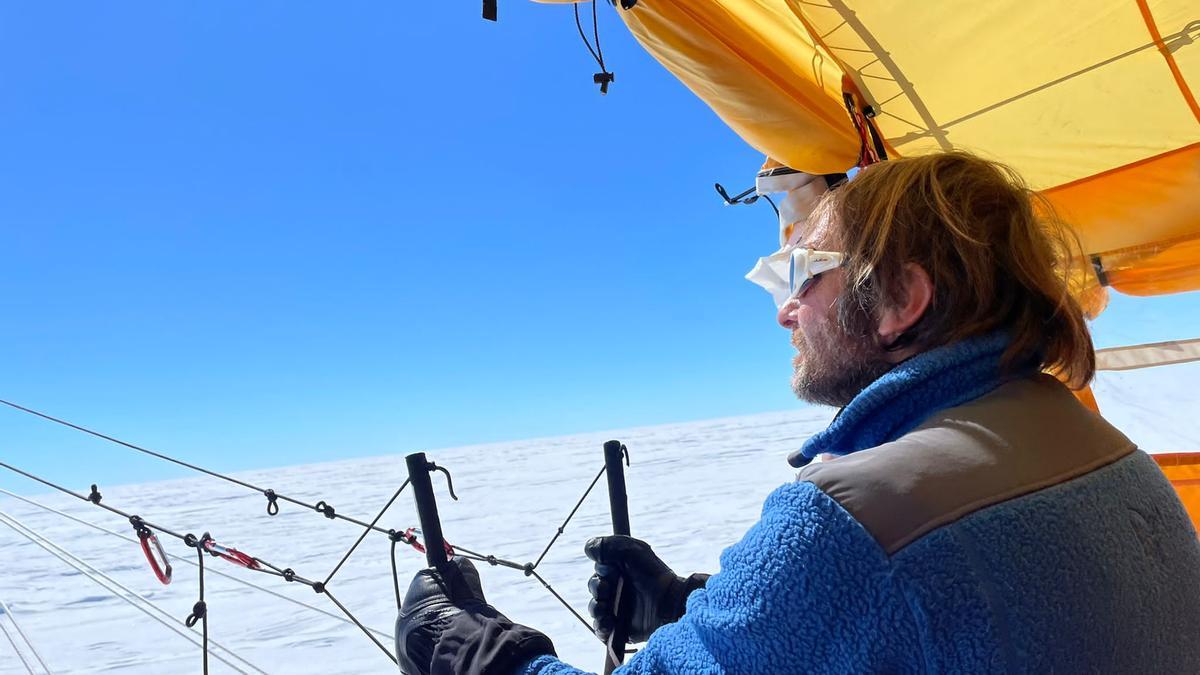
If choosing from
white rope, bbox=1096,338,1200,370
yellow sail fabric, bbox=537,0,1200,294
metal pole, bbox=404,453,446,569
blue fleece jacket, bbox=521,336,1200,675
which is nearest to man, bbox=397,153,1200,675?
blue fleece jacket, bbox=521,336,1200,675

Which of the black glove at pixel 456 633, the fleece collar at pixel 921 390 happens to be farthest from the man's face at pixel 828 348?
the black glove at pixel 456 633

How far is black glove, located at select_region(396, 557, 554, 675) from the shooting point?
0.85m

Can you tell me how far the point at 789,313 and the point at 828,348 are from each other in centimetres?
13

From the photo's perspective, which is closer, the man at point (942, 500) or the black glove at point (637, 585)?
the man at point (942, 500)

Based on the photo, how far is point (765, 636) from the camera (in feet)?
1.86

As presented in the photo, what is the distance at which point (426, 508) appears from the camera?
1.23m

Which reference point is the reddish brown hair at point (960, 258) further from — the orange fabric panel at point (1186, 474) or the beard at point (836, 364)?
the orange fabric panel at point (1186, 474)

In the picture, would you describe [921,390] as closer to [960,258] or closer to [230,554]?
[960,258]

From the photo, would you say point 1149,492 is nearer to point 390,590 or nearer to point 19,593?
point 390,590

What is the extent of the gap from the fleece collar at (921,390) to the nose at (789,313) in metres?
0.28

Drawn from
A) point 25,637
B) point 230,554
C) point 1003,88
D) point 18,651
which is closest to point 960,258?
point 1003,88

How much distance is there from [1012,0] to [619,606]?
1.81m

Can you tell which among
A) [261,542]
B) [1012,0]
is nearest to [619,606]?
[1012,0]

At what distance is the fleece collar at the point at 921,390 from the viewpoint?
692mm
